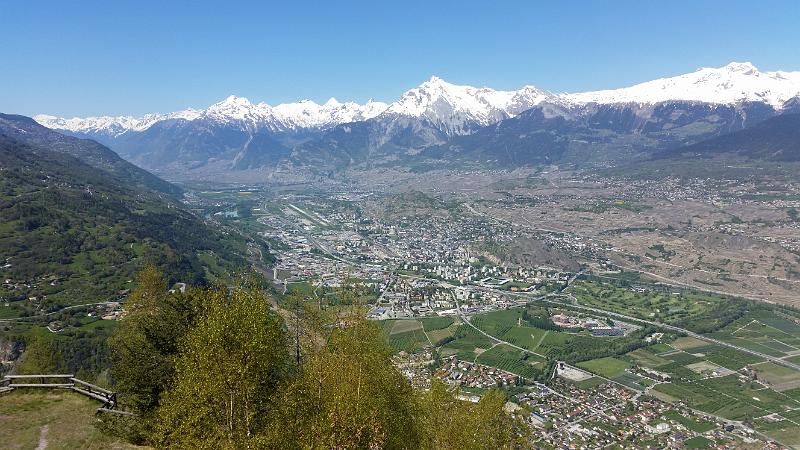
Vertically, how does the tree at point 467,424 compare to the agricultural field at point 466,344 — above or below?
above

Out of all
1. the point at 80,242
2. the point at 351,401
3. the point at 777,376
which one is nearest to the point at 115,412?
the point at 351,401

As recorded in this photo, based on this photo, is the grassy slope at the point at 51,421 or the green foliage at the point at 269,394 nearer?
the green foliage at the point at 269,394

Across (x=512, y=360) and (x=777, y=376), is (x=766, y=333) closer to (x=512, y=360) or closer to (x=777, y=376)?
(x=777, y=376)

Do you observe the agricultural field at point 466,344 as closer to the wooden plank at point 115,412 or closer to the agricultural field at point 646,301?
the agricultural field at point 646,301

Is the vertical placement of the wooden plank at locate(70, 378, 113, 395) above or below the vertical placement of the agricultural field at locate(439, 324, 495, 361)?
above

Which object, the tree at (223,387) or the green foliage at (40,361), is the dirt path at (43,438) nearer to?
the tree at (223,387)

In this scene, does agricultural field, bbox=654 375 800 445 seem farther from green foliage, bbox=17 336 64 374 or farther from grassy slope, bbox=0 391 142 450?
green foliage, bbox=17 336 64 374

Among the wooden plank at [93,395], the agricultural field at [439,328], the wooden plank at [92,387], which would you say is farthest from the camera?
the agricultural field at [439,328]

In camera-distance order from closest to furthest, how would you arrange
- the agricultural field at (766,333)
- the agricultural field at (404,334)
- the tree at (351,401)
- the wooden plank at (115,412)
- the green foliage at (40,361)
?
the tree at (351,401) → the wooden plank at (115,412) → the green foliage at (40,361) → the agricultural field at (766,333) → the agricultural field at (404,334)

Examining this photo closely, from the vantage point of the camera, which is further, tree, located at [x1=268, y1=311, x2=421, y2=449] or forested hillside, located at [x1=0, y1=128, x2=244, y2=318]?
forested hillside, located at [x1=0, y1=128, x2=244, y2=318]

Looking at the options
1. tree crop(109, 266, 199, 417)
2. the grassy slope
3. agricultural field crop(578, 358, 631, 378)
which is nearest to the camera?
the grassy slope

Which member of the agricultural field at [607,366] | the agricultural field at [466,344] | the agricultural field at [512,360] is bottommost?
the agricultural field at [607,366]

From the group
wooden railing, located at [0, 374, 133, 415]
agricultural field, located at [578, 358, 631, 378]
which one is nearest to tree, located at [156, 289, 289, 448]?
wooden railing, located at [0, 374, 133, 415]

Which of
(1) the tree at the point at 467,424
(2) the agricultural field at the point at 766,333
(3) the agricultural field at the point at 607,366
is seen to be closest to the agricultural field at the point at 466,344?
(3) the agricultural field at the point at 607,366
